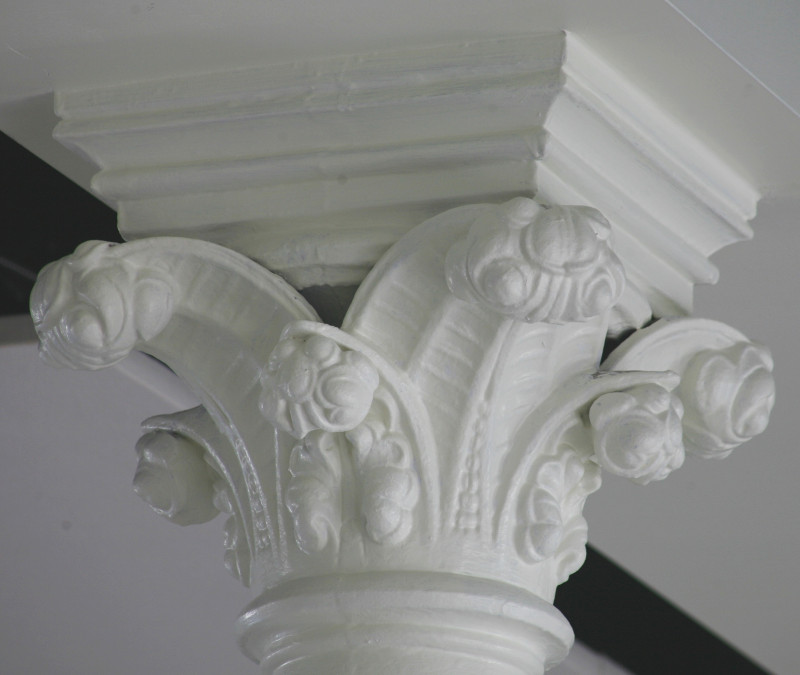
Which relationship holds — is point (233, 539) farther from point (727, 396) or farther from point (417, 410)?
point (727, 396)

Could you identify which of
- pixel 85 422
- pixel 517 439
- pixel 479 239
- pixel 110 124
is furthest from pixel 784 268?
pixel 85 422

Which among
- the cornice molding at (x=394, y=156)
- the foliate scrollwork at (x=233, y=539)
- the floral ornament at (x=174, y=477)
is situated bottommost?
the foliate scrollwork at (x=233, y=539)

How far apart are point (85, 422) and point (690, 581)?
1.30 meters

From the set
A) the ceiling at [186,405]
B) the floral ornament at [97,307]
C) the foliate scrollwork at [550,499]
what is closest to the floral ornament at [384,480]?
the foliate scrollwork at [550,499]

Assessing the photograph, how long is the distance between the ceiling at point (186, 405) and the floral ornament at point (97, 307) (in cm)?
21

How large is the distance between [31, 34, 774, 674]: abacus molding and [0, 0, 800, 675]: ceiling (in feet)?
0.18

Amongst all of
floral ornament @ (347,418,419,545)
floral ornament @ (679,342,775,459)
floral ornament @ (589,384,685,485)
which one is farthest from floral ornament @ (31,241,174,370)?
floral ornament @ (679,342,775,459)

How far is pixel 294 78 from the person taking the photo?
132 centimetres

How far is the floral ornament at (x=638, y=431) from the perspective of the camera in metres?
1.28

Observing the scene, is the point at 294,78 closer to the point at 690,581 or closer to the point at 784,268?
the point at 784,268

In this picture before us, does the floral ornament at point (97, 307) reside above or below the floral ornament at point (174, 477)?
above

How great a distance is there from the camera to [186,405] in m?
2.56

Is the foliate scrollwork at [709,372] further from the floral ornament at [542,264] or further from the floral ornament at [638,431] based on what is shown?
the floral ornament at [542,264]

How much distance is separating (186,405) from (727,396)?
1.38 m
